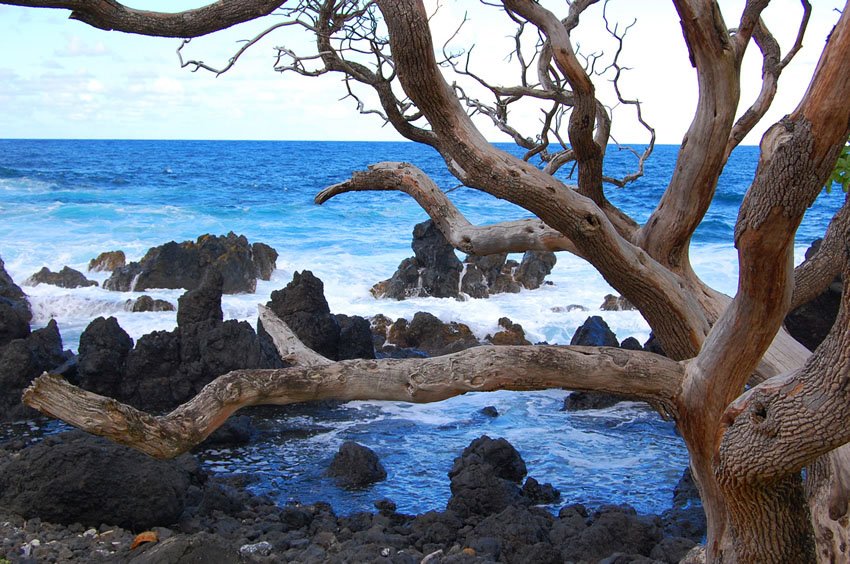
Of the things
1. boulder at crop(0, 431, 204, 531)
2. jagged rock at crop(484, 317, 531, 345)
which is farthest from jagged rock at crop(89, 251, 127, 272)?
boulder at crop(0, 431, 204, 531)

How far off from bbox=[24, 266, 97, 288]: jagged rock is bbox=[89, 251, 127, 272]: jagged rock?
2180mm

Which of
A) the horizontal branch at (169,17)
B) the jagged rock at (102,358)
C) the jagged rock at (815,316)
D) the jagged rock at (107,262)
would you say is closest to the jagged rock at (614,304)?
the jagged rock at (815,316)

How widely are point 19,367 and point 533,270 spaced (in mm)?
12274

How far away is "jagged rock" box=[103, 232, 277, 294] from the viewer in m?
19.5

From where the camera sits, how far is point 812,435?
2.89m

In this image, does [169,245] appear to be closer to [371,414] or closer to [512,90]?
[371,414]

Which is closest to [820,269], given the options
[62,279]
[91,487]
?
[91,487]

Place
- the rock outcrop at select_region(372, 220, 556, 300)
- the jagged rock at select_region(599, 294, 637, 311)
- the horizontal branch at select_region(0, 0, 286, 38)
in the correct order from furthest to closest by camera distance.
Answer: the rock outcrop at select_region(372, 220, 556, 300) → the jagged rock at select_region(599, 294, 637, 311) → the horizontal branch at select_region(0, 0, 286, 38)

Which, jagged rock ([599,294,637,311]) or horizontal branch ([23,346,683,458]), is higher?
horizontal branch ([23,346,683,458])

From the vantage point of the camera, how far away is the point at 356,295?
20.7m

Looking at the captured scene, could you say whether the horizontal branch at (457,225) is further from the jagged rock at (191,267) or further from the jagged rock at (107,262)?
the jagged rock at (107,262)

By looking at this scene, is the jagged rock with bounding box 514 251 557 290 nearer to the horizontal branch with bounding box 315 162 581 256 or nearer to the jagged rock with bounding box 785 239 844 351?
the jagged rock with bounding box 785 239 844 351

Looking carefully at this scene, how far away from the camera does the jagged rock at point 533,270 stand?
Answer: 20.2 m

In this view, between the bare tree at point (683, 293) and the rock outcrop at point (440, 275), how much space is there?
13.4 metres
